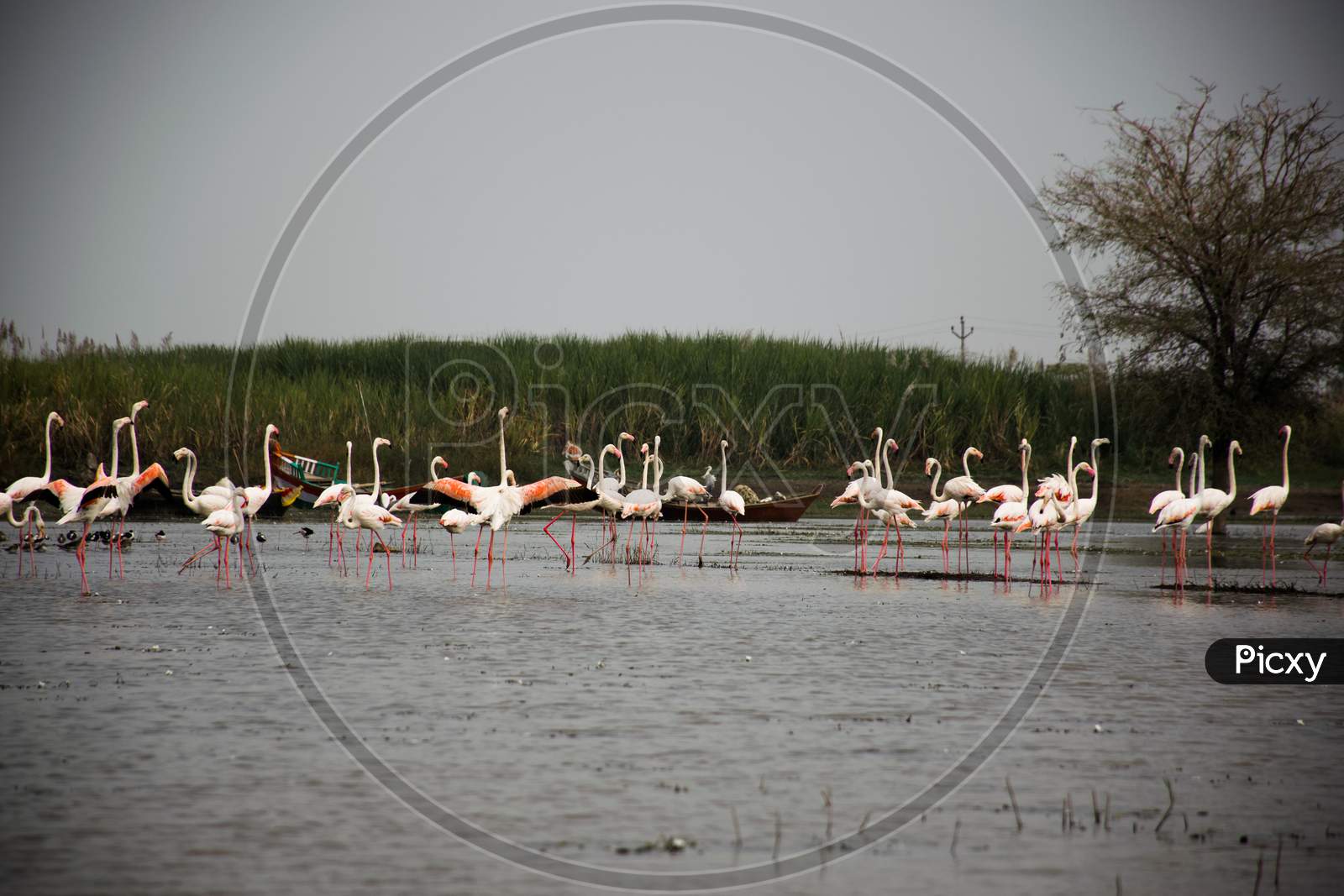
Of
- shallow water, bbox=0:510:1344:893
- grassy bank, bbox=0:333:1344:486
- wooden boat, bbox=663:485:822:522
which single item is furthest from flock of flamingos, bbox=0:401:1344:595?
grassy bank, bbox=0:333:1344:486

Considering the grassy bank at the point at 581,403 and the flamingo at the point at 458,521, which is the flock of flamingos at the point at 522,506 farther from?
the grassy bank at the point at 581,403

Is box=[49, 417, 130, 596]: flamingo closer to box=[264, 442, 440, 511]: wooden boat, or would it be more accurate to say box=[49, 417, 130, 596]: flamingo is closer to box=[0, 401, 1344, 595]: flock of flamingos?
box=[0, 401, 1344, 595]: flock of flamingos

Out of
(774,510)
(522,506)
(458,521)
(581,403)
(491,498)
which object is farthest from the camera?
(581,403)

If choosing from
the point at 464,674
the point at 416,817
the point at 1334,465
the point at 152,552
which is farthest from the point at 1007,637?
the point at 1334,465

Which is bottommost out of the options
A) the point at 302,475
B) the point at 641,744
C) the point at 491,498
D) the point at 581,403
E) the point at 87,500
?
the point at 641,744

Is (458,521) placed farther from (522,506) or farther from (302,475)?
(302,475)

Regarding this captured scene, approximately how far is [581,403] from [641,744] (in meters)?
32.0

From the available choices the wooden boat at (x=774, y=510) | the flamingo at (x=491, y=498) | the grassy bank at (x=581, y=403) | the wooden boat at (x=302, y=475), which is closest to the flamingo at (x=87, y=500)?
the flamingo at (x=491, y=498)

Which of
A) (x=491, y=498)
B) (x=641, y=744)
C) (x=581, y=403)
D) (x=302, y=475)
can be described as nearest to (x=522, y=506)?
(x=491, y=498)

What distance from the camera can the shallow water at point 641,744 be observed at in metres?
5.03

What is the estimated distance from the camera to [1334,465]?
1480 inches

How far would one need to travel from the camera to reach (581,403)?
38594 millimetres

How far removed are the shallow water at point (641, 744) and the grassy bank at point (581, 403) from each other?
1906cm

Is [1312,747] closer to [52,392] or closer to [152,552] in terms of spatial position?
[152,552]
